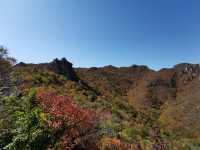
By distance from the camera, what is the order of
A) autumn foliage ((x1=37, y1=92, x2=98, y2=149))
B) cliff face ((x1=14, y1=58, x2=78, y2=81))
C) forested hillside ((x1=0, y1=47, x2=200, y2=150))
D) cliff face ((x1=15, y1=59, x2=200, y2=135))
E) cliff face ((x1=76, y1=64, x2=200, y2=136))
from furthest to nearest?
cliff face ((x1=14, y1=58, x2=78, y2=81)) < cliff face ((x1=15, y1=59, x2=200, y2=135)) < cliff face ((x1=76, y1=64, x2=200, y2=136)) < autumn foliage ((x1=37, y1=92, x2=98, y2=149)) < forested hillside ((x1=0, y1=47, x2=200, y2=150))

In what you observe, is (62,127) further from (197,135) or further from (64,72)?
(64,72)

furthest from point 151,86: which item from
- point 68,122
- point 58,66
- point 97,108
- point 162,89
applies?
point 68,122

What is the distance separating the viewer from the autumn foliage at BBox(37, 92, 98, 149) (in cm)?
979

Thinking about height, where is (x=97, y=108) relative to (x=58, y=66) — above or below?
below

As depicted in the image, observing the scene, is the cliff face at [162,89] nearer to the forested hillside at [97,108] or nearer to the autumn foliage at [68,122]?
the forested hillside at [97,108]

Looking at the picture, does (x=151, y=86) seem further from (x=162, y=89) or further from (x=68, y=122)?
(x=68, y=122)

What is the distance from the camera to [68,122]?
994cm

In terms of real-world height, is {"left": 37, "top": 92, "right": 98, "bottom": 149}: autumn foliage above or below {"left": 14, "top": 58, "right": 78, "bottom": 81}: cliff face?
below

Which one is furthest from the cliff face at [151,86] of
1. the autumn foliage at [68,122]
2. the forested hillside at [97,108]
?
the autumn foliage at [68,122]

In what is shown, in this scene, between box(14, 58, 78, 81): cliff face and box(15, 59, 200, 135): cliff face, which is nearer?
box(15, 59, 200, 135): cliff face

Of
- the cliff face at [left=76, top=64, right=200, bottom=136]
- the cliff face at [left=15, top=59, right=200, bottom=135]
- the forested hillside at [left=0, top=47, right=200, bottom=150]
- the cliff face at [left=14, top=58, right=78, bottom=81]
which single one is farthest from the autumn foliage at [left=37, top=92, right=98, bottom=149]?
the cliff face at [left=14, top=58, right=78, bottom=81]

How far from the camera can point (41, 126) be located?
29.6ft

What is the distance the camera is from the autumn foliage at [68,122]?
9789 millimetres

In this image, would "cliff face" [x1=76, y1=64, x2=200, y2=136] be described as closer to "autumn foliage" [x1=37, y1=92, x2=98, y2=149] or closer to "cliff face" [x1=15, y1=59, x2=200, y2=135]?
"cliff face" [x1=15, y1=59, x2=200, y2=135]
